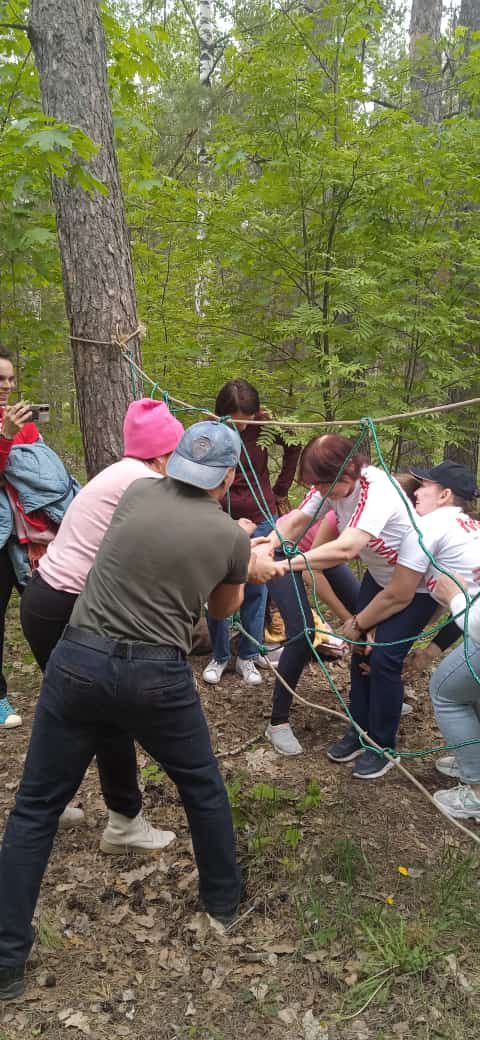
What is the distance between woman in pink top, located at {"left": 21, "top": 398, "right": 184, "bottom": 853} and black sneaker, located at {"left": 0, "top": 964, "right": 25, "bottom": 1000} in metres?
0.69

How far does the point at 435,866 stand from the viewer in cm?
266

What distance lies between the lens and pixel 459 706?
2.92 metres

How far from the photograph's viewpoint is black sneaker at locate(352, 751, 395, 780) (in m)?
3.28

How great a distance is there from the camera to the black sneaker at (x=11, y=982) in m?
2.12

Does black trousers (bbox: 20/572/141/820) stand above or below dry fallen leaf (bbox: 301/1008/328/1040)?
above

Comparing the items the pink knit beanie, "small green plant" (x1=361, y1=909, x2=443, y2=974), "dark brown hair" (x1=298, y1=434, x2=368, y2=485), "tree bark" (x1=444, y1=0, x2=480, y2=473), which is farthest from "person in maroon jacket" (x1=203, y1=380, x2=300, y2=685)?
"small green plant" (x1=361, y1=909, x2=443, y2=974)

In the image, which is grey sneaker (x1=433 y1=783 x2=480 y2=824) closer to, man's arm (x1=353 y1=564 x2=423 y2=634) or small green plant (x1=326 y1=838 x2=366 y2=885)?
small green plant (x1=326 y1=838 x2=366 y2=885)

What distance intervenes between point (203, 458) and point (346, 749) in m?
2.05

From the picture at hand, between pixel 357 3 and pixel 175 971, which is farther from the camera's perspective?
pixel 357 3

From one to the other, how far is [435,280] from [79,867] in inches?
161

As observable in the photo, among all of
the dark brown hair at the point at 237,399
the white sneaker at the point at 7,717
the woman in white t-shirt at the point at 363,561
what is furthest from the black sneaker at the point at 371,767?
the dark brown hair at the point at 237,399

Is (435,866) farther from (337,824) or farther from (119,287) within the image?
(119,287)

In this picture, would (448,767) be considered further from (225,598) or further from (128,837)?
(225,598)

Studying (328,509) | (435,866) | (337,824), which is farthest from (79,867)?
(328,509)
